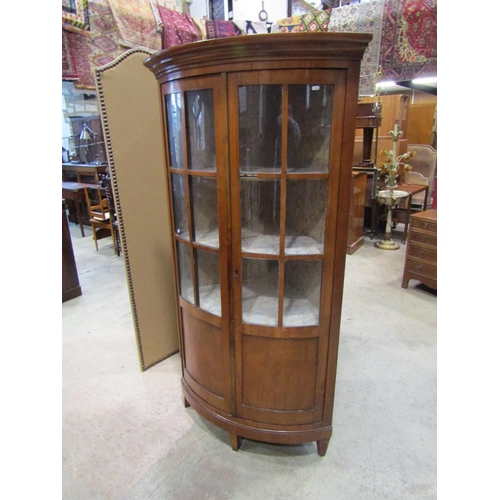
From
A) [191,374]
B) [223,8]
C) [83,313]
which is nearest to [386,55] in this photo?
[223,8]

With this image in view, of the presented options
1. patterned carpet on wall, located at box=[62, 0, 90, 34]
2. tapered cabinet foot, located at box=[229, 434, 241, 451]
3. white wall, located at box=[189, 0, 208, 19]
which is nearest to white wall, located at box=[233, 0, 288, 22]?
white wall, located at box=[189, 0, 208, 19]

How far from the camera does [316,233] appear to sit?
126 centimetres

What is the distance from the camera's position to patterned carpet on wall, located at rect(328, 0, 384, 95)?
3.05 m

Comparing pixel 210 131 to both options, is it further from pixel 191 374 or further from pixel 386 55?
pixel 386 55

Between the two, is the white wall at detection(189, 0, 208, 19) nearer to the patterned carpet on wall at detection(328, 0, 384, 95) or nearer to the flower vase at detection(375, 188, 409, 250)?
the patterned carpet on wall at detection(328, 0, 384, 95)

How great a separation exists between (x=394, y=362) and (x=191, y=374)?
4.23 ft

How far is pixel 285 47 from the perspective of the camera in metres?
0.99

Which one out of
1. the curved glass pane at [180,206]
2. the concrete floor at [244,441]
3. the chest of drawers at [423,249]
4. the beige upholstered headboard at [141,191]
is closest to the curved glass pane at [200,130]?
the curved glass pane at [180,206]

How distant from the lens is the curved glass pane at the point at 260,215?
3.96 ft

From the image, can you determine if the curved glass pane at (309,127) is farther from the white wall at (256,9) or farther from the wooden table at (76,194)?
the wooden table at (76,194)

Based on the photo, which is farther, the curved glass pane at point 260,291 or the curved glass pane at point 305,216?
the curved glass pane at point 260,291

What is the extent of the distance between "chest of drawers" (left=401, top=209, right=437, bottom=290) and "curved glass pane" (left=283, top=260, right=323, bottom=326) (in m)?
1.93

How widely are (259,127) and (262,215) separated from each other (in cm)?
31

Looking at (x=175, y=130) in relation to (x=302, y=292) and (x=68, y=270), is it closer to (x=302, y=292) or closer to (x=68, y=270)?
(x=302, y=292)
